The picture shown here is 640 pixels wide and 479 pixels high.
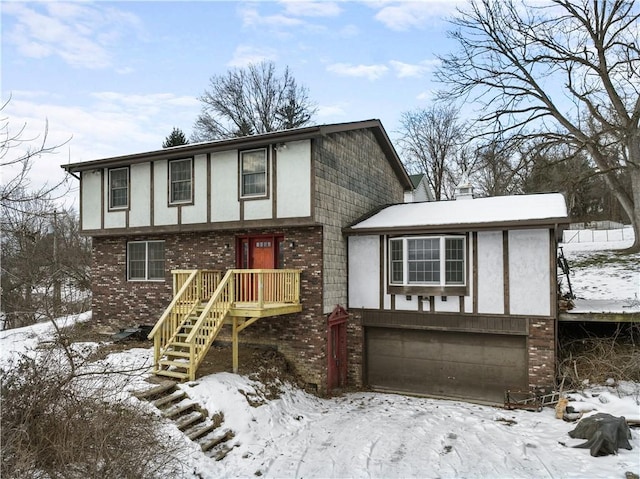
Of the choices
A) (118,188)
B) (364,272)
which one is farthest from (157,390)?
(118,188)

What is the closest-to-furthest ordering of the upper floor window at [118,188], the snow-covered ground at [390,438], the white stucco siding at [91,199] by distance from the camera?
the snow-covered ground at [390,438]
the upper floor window at [118,188]
the white stucco siding at [91,199]

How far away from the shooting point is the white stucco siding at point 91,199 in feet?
47.8

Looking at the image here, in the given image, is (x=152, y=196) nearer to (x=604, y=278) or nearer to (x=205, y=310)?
(x=205, y=310)

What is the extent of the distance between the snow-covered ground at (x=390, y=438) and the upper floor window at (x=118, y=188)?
17.6 ft

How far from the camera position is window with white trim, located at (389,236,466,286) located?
11.6 metres

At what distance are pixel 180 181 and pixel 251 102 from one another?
22.7 metres

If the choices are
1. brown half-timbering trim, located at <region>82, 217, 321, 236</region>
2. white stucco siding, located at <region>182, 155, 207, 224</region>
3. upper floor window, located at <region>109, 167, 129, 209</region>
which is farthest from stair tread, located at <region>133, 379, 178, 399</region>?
upper floor window, located at <region>109, 167, 129, 209</region>

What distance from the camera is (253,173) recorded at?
481 inches

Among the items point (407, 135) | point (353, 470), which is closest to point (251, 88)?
point (407, 135)

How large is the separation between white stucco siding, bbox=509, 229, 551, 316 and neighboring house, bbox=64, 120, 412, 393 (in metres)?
4.64

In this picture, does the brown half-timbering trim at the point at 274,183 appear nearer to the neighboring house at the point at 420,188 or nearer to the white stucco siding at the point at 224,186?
the white stucco siding at the point at 224,186

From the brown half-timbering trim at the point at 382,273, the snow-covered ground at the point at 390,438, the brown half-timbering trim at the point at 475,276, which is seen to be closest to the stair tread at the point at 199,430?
the snow-covered ground at the point at 390,438

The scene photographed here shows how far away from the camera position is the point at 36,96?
22.6ft

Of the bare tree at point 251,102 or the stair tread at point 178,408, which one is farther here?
the bare tree at point 251,102
